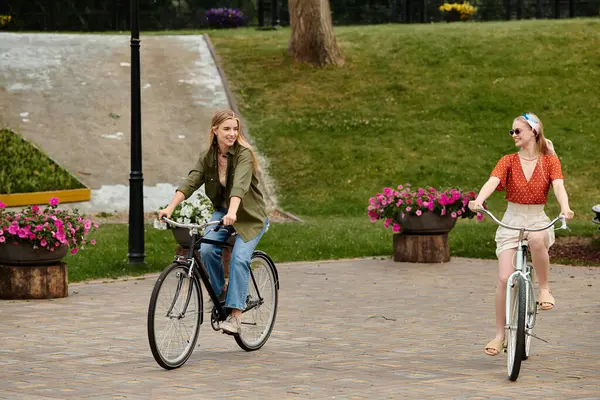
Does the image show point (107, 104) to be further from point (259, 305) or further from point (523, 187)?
point (523, 187)

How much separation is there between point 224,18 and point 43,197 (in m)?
20.5

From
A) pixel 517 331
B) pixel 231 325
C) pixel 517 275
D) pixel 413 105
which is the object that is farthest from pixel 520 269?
pixel 413 105

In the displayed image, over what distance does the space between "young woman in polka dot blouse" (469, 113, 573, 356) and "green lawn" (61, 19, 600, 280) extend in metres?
7.73

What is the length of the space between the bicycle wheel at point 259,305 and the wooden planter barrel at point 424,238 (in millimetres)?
5797

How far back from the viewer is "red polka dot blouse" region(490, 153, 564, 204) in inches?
328

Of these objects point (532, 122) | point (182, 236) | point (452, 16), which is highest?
point (452, 16)

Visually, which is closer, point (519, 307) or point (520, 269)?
point (519, 307)

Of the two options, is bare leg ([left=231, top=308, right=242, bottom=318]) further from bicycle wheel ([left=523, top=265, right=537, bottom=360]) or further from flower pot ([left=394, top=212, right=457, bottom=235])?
flower pot ([left=394, top=212, right=457, bottom=235])

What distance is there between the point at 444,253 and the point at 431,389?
7.80 meters

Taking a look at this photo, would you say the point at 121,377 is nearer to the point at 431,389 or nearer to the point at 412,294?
the point at 431,389

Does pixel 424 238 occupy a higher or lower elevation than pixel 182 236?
lower

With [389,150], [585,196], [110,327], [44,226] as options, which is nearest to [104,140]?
[389,150]

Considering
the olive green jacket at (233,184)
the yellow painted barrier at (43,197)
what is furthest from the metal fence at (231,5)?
the olive green jacket at (233,184)

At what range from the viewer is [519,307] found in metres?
7.86
